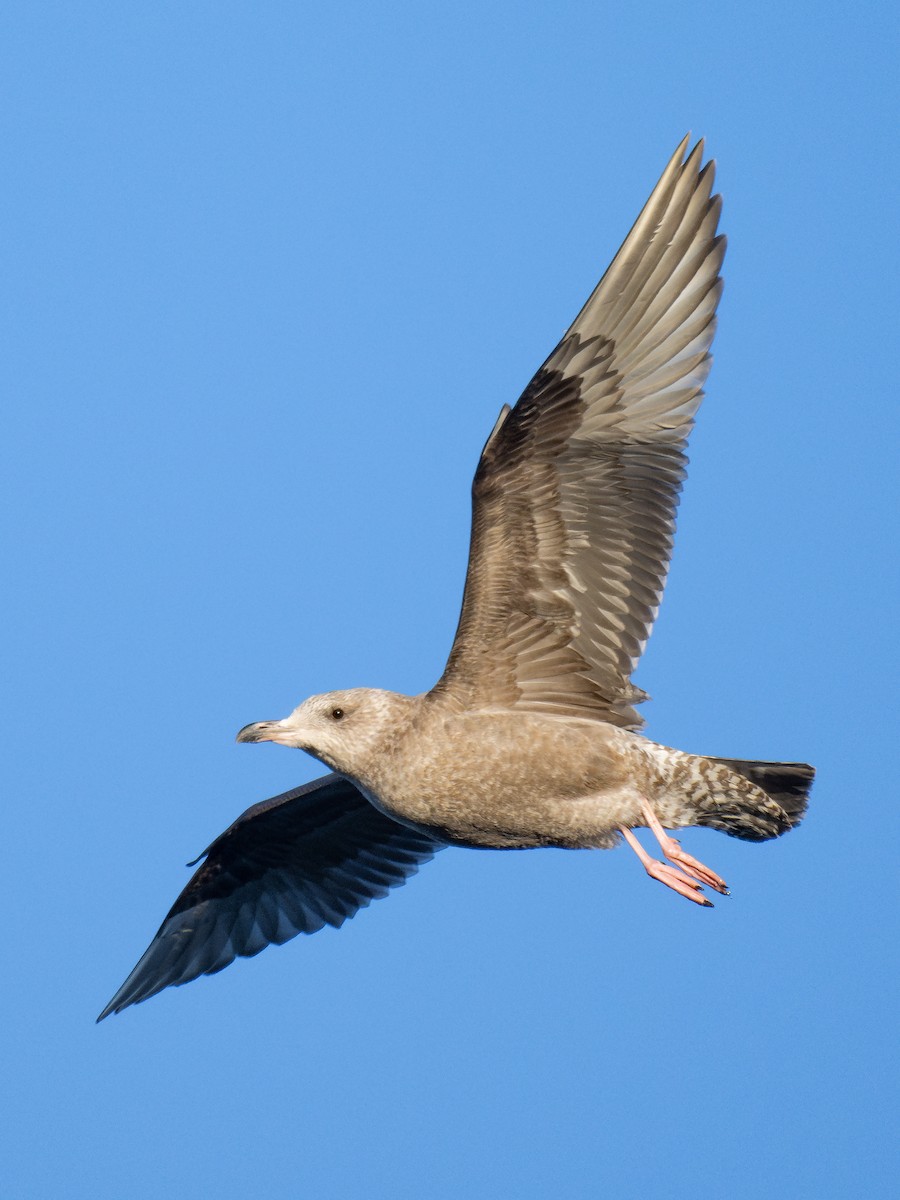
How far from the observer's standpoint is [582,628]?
9820mm

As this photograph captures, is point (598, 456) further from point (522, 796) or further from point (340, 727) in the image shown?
point (340, 727)

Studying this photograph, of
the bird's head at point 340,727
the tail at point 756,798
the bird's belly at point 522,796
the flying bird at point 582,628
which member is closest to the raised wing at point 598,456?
the flying bird at point 582,628

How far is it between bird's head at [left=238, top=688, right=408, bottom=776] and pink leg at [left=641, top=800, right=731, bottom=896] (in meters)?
1.45

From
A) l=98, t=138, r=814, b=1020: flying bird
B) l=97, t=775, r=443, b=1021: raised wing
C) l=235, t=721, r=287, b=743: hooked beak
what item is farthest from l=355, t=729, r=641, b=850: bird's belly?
l=97, t=775, r=443, b=1021: raised wing

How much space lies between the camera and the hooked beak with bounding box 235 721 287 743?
9.82 metres

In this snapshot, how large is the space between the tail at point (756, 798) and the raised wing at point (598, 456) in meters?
1.14

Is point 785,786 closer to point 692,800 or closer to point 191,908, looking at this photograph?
point 692,800

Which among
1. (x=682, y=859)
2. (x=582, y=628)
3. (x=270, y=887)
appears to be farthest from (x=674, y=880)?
(x=270, y=887)

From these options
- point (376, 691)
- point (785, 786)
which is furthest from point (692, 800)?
point (376, 691)

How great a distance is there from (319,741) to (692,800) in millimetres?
2013

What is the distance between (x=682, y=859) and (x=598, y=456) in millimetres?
2146

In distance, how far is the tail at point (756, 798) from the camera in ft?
32.0

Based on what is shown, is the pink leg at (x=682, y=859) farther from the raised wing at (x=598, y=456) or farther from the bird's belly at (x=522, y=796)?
the raised wing at (x=598, y=456)

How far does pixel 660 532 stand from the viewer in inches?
383
